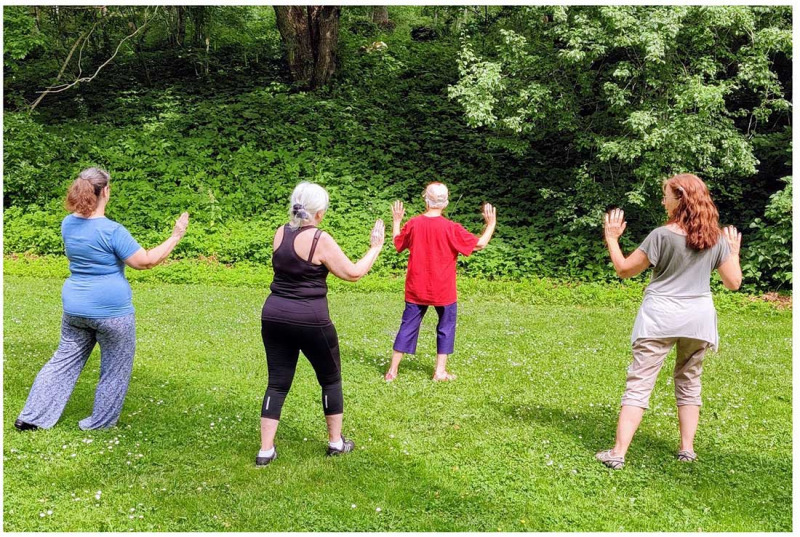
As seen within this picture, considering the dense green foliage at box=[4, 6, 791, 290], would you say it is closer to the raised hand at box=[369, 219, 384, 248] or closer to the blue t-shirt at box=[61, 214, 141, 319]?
the raised hand at box=[369, 219, 384, 248]

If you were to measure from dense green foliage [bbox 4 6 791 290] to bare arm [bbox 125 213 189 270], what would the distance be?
7825mm

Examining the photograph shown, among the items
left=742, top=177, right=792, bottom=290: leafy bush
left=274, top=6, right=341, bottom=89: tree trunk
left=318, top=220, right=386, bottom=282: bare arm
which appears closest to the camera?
left=318, top=220, right=386, bottom=282: bare arm

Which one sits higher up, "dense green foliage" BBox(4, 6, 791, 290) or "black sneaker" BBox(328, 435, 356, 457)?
"dense green foliage" BBox(4, 6, 791, 290)

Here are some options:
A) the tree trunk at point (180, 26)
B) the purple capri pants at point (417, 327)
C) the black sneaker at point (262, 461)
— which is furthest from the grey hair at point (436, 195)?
the tree trunk at point (180, 26)

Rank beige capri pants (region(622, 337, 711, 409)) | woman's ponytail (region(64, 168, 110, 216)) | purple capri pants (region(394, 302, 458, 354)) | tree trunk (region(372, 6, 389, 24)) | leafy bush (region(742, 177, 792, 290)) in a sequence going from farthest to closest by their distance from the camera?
tree trunk (region(372, 6, 389, 24))
leafy bush (region(742, 177, 792, 290))
purple capri pants (region(394, 302, 458, 354))
woman's ponytail (region(64, 168, 110, 216))
beige capri pants (region(622, 337, 711, 409))

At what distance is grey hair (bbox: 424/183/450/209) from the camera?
630 centimetres

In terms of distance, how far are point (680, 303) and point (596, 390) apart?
2306 mm

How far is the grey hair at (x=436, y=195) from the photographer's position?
248 inches

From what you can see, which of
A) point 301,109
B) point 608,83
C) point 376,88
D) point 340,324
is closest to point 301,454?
point 340,324

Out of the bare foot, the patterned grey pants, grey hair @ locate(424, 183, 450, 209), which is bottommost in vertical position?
the bare foot

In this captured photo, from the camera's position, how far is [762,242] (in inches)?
479

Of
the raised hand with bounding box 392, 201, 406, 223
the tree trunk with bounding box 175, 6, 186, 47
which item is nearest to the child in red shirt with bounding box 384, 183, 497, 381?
the raised hand with bounding box 392, 201, 406, 223

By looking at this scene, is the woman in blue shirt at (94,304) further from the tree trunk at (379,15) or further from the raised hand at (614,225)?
the tree trunk at (379,15)

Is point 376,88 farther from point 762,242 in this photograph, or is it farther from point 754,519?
point 754,519
